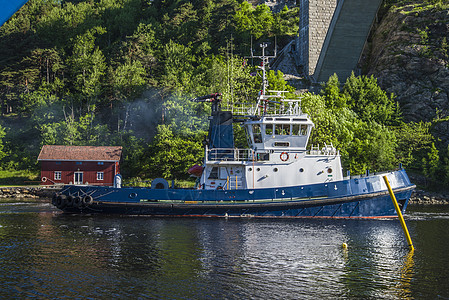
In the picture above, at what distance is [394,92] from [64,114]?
3762 cm

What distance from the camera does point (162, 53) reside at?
6072 cm

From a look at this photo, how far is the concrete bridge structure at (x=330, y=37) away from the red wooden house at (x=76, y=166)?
2504 cm

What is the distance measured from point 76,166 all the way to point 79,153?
1.27 m

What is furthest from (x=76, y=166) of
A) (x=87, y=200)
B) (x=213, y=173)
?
(x=213, y=173)

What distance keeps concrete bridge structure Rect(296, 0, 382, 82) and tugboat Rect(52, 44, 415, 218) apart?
2592 centimetres

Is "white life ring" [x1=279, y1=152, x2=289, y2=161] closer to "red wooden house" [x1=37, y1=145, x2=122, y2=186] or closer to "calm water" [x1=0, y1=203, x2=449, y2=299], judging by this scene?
"calm water" [x1=0, y1=203, x2=449, y2=299]

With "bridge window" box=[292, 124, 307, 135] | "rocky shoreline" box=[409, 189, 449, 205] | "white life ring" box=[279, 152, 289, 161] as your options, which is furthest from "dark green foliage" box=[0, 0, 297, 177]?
"rocky shoreline" box=[409, 189, 449, 205]

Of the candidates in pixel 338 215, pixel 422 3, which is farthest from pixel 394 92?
pixel 338 215

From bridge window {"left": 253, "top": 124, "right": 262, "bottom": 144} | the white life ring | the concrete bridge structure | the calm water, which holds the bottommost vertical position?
the calm water

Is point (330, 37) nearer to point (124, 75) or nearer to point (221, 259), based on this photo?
point (124, 75)

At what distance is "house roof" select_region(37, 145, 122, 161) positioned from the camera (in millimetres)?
43844

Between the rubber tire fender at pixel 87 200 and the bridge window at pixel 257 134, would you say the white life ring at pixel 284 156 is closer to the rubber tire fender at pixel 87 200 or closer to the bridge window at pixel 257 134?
the bridge window at pixel 257 134

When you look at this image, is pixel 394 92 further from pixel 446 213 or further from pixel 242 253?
pixel 242 253

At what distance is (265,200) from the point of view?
26.3 metres
